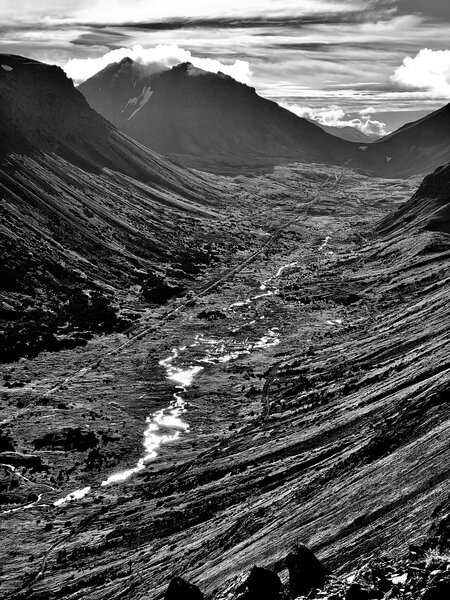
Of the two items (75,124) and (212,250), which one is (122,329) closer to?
(212,250)

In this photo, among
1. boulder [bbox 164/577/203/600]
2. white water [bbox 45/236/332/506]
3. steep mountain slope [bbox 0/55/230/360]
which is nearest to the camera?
boulder [bbox 164/577/203/600]

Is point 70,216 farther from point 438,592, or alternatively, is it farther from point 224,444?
point 438,592

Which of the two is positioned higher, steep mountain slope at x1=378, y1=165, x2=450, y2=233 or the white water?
steep mountain slope at x1=378, y1=165, x2=450, y2=233

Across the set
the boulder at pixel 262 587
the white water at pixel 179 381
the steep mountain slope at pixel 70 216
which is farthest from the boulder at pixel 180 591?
the steep mountain slope at pixel 70 216

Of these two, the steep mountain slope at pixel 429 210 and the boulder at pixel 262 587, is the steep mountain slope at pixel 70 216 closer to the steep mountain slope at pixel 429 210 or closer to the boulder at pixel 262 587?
the steep mountain slope at pixel 429 210

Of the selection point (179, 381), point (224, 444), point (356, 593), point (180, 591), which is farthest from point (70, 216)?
point (356, 593)

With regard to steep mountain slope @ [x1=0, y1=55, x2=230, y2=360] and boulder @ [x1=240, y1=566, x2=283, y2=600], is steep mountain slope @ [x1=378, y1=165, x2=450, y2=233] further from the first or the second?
boulder @ [x1=240, y1=566, x2=283, y2=600]

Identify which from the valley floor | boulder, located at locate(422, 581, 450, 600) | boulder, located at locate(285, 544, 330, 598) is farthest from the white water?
boulder, located at locate(422, 581, 450, 600)
